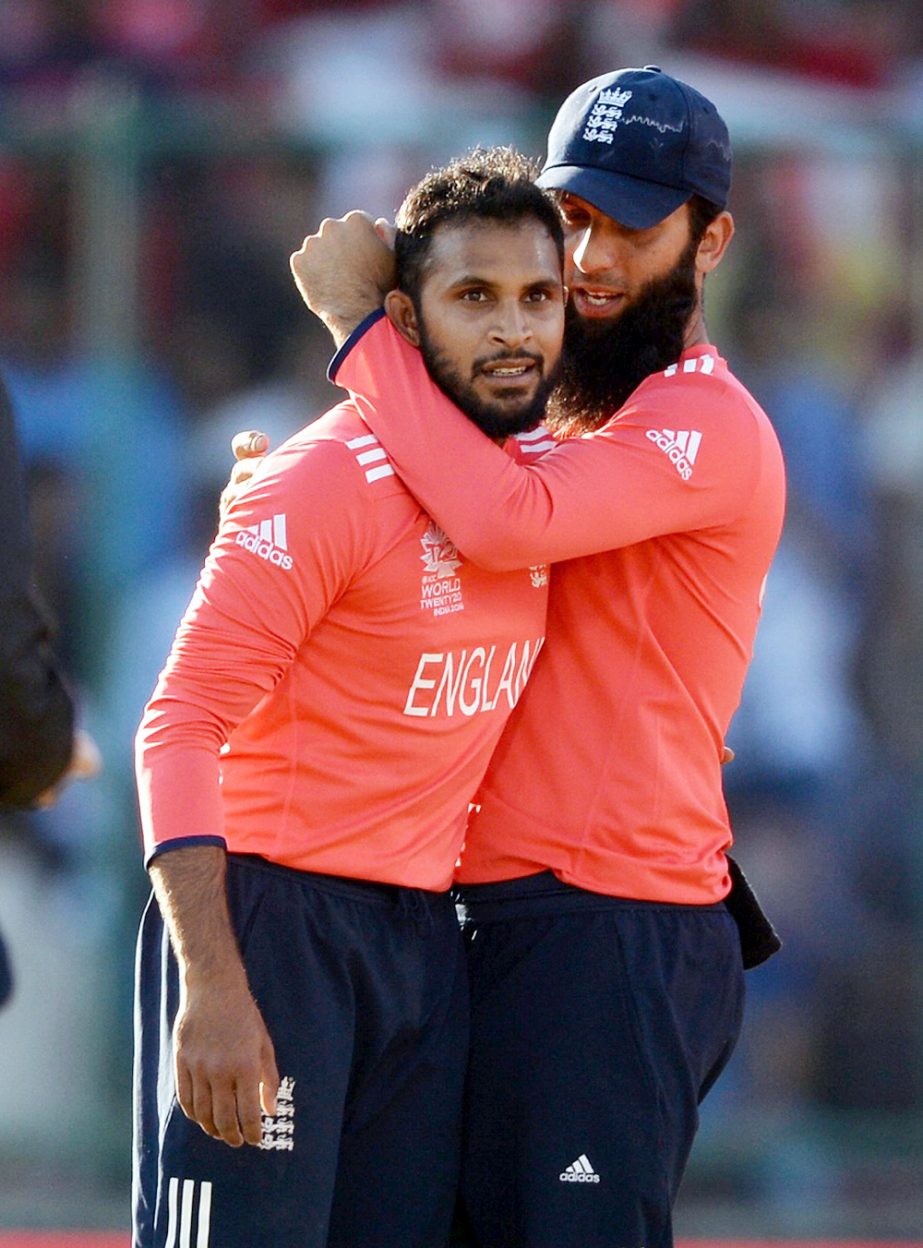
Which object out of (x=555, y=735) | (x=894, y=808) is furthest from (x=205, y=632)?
(x=894, y=808)

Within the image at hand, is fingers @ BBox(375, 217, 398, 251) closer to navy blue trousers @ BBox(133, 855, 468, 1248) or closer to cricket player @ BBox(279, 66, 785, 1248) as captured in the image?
cricket player @ BBox(279, 66, 785, 1248)

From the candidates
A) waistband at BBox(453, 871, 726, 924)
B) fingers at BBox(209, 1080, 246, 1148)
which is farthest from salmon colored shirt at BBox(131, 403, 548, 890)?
fingers at BBox(209, 1080, 246, 1148)

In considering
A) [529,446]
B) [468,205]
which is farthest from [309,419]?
[468,205]

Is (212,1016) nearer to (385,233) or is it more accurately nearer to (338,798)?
(338,798)

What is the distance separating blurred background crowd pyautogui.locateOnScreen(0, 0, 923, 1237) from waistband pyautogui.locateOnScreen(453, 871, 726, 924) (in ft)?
9.06

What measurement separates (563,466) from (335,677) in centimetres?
46

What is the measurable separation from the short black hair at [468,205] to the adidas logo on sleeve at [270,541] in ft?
1.53

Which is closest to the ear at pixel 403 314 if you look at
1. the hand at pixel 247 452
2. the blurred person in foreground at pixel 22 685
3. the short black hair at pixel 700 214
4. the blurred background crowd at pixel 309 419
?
the hand at pixel 247 452

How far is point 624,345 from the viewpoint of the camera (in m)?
3.41

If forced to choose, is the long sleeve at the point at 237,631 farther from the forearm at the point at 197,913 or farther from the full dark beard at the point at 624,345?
the full dark beard at the point at 624,345

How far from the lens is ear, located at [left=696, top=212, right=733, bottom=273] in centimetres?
350

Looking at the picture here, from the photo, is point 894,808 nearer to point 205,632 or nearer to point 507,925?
point 507,925

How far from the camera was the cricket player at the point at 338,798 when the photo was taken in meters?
2.91

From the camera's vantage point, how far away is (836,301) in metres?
6.46
